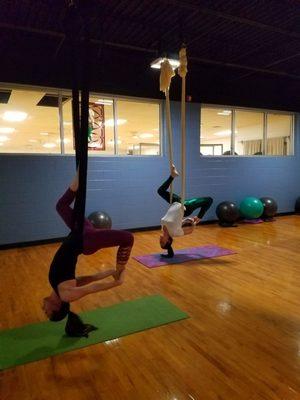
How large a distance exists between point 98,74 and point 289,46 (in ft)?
10.6

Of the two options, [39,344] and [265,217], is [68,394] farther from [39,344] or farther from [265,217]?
[265,217]

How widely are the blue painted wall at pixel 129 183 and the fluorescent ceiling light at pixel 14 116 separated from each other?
261 cm

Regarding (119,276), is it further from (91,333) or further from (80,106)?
(80,106)

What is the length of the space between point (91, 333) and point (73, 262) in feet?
2.26

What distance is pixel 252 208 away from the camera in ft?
22.0

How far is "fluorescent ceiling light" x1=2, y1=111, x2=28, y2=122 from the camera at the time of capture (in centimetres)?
708

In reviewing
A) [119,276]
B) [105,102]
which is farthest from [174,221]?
[105,102]

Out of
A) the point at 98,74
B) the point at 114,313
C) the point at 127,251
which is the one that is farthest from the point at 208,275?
the point at 98,74

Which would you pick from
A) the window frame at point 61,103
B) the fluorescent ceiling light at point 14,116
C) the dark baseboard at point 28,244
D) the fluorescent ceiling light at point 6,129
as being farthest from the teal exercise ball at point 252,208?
the fluorescent ceiling light at point 6,129

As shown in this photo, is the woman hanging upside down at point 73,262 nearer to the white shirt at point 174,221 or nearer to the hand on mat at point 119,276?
the hand on mat at point 119,276

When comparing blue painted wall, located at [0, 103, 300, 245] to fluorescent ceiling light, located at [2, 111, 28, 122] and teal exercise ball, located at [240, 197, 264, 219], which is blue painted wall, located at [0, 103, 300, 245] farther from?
fluorescent ceiling light, located at [2, 111, 28, 122]

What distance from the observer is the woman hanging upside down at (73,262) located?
2.01m

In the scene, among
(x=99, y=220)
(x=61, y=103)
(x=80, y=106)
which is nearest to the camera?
(x=80, y=106)

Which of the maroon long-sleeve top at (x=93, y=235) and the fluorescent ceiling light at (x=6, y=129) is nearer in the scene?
the maroon long-sleeve top at (x=93, y=235)
